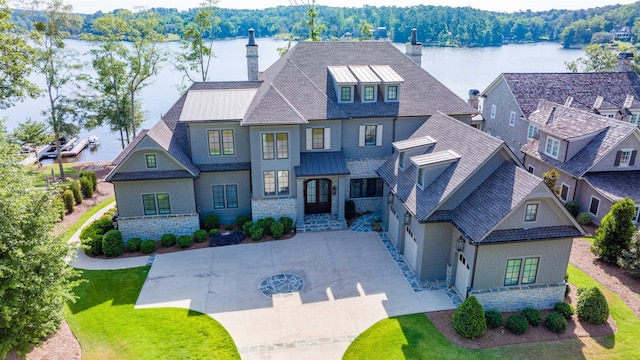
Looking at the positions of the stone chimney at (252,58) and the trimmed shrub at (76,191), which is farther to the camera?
the stone chimney at (252,58)

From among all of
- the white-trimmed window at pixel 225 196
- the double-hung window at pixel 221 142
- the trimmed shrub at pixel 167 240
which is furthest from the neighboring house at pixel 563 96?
the trimmed shrub at pixel 167 240

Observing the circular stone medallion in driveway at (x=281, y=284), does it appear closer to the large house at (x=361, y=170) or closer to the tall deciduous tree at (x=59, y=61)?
the large house at (x=361, y=170)

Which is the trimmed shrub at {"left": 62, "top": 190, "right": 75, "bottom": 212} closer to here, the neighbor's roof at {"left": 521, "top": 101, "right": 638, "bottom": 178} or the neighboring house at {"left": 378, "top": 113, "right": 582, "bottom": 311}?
the neighboring house at {"left": 378, "top": 113, "right": 582, "bottom": 311}

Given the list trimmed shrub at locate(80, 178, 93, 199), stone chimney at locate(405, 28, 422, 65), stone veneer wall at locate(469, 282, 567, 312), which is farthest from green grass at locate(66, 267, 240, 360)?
stone chimney at locate(405, 28, 422, 65)

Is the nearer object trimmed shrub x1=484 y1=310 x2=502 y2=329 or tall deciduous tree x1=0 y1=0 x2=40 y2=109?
trimmed shrub x1=484 y1=310 x2=502 y2=329

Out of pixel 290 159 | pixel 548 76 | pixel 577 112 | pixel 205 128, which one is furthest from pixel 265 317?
pixel 548 76

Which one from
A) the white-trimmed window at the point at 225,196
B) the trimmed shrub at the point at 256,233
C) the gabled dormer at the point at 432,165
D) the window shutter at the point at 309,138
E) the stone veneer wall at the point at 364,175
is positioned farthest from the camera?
the stone veneer wall at the point at 364,175

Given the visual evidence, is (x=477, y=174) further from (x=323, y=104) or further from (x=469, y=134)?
(x=323, y=104)
